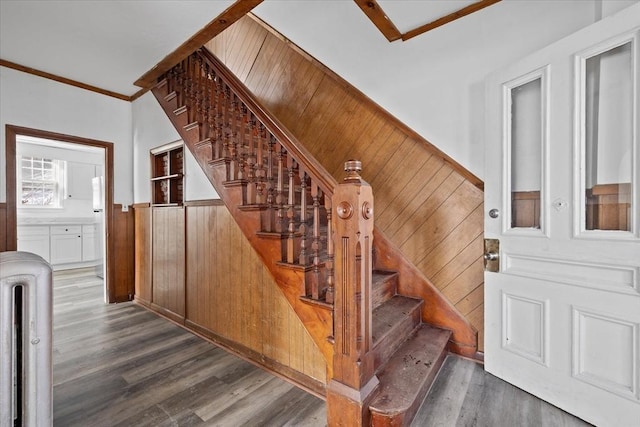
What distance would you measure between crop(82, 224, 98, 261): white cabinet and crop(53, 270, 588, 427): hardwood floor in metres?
3.99

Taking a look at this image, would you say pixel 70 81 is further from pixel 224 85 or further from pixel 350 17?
pixel 350 17

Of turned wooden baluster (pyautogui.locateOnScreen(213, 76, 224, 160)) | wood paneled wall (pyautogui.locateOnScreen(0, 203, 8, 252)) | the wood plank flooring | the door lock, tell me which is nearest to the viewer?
the wood plank flooring

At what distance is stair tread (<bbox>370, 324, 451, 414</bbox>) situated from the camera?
1.32m

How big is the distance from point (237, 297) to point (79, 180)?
580 centimetres

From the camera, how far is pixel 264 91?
3.38 m

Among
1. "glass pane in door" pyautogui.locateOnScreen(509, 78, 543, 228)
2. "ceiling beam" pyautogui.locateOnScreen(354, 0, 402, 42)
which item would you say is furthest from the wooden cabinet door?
"glass pane in door" pyautogui.locateOnScreen(509, 78, 543, 228)

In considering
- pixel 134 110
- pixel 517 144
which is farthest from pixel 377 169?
pixel 134 110

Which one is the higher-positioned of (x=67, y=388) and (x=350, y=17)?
(x=350, y=17)

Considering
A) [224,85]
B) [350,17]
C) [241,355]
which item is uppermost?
[350,17]

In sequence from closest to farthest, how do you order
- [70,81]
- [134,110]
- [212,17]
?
[212,17]
[70,81]
[134,110]

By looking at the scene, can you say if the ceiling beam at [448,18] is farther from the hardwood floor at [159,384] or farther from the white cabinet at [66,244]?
the white cabinet at [66,244]

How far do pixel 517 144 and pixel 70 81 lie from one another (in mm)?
4341

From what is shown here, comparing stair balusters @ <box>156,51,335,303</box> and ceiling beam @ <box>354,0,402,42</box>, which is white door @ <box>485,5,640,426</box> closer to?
ceiling beam @ <box>354,0,402,42</box>

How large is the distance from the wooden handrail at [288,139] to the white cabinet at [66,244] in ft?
17.5
